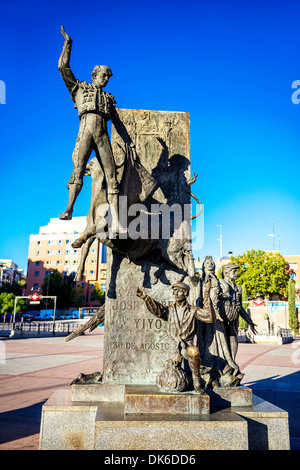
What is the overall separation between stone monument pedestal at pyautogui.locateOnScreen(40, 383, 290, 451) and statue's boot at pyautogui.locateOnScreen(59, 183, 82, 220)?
2.27 meters

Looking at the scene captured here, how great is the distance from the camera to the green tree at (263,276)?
1807 inches

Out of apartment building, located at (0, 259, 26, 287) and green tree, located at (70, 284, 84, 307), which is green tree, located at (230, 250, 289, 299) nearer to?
green tree, located at (70, 284, 84, 307)

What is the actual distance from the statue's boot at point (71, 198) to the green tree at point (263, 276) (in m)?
42.7

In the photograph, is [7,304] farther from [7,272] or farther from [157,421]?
[7,272]

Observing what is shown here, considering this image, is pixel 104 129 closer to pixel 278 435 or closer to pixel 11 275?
pixel 278 435

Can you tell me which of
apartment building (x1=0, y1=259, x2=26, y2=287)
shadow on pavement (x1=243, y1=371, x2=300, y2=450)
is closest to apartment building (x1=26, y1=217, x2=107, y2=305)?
apartment building (x1=0, y1=259, x2=26, y2=287)

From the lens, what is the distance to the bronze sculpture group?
4434mm

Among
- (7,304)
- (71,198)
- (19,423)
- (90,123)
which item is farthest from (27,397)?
(7,304)

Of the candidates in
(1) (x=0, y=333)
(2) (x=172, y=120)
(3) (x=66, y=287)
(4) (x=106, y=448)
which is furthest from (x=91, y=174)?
(3) (x=66, y=287)

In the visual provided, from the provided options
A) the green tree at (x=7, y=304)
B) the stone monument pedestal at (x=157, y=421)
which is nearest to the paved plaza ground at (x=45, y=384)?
the stone monument pedestal at (x=157, y=421)

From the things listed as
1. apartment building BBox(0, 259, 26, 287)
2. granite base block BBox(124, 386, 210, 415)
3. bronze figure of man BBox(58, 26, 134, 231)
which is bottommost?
granite base block BBox(124, 386, 210, 415)

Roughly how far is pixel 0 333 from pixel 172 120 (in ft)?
88.0

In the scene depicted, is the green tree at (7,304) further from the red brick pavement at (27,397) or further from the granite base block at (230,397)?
the granite base block at (230,397)

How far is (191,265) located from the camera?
5484mm
